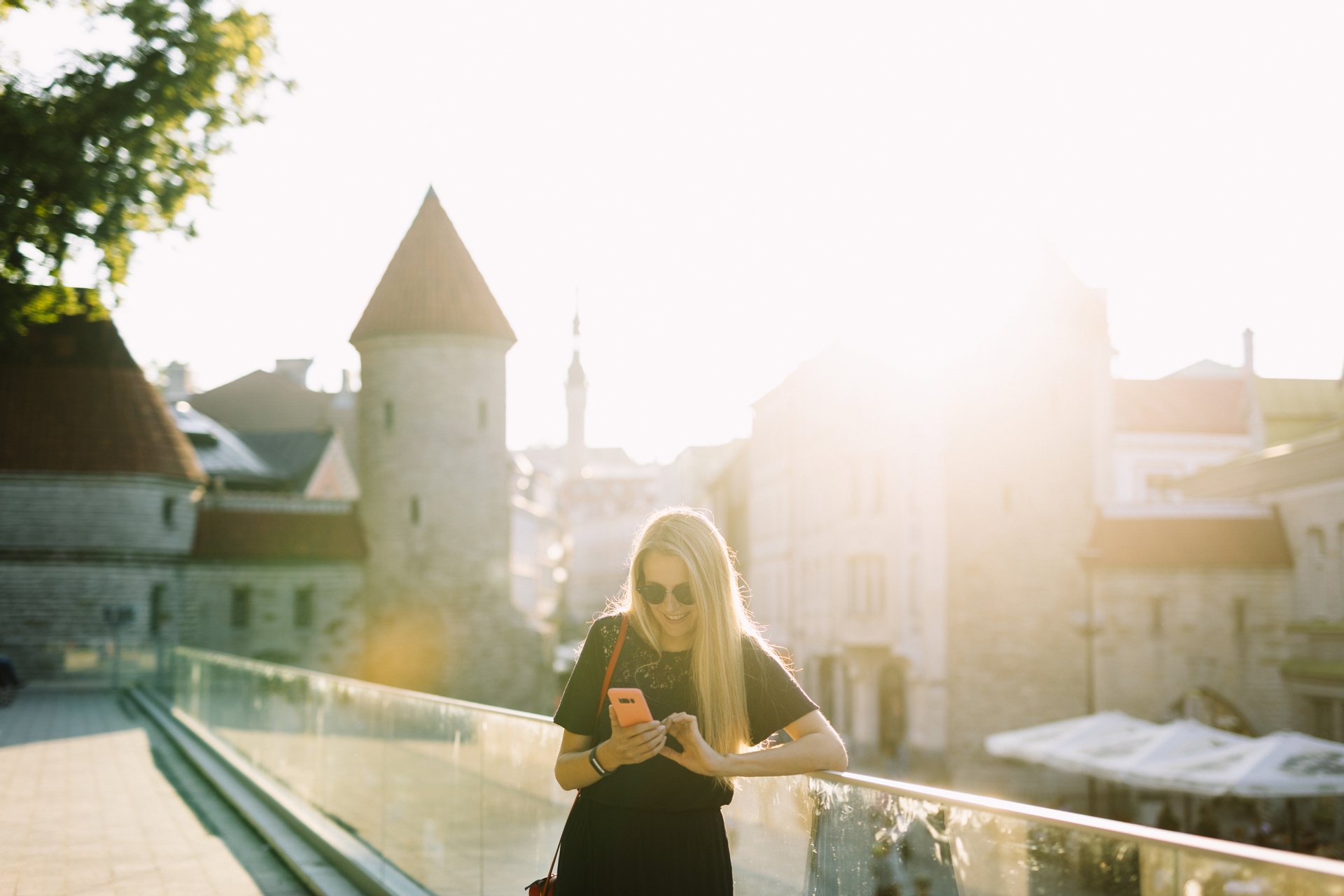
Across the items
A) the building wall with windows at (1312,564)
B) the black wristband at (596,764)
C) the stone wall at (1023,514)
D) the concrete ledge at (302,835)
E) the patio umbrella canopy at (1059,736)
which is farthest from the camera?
the stone wall at (1023,514)

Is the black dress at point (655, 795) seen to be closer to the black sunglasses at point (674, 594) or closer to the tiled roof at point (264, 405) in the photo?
the black sunglasses at point (674, 594)

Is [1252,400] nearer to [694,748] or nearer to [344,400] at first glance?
[344,400]

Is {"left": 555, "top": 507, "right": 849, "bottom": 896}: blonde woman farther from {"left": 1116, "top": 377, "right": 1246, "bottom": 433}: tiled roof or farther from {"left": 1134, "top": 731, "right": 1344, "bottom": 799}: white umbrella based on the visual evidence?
{"left": 1116, "top": 377, "right": 1246, "bottom": 433}: tiled roof

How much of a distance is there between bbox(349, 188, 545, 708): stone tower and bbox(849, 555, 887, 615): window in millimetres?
10388

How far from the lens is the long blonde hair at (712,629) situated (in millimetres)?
3416

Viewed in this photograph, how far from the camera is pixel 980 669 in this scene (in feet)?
129

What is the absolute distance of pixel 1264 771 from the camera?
19.1 meters

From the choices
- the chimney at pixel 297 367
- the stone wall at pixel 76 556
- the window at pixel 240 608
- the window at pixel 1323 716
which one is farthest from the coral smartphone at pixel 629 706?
the chimney at pixel 297 367

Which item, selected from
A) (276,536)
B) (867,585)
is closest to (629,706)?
(867,585)

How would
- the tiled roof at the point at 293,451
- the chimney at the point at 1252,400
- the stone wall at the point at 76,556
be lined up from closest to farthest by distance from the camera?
the stone wall at the point at 76,556 < the chimney at the point at 1252,400 < the tiled roof at the point at 293,451

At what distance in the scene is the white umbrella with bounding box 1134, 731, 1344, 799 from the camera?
1880 cm

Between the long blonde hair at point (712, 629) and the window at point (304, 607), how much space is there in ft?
130

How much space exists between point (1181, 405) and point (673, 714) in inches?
Answer: 2292

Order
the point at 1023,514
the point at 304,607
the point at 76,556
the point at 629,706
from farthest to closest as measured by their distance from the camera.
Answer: the point at 304,607
the point at 1023,514
the point at 76,556
the point at 629,706
